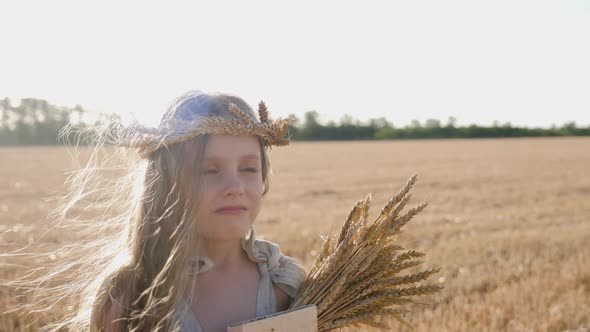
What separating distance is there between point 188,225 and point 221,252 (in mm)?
197

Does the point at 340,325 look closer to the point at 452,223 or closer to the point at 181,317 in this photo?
the point at 181,317

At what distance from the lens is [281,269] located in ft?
6.32

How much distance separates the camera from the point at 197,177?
1730 mm

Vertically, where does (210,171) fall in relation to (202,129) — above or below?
below

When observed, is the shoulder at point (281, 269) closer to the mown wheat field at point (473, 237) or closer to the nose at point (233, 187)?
the nose at point (233, 187)

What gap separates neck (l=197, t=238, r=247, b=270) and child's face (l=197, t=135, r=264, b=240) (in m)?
0.05

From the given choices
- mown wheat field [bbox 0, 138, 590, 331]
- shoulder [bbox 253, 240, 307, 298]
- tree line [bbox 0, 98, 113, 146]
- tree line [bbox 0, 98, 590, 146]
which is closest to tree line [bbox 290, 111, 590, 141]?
tree line [bbox 0, 98, 590, 146]

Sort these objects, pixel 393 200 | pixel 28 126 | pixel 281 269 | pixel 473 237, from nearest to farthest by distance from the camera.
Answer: pixel 393 200, pixel 281 269, pixel 473 237, pixel 28 126

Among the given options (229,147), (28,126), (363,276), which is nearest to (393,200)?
(363,276)

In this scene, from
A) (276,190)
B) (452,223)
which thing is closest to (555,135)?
(276,190)

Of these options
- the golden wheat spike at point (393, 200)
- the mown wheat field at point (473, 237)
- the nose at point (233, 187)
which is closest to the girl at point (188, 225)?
the nose at point (233, 187)

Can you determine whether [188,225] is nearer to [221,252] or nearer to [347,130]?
[221,252]

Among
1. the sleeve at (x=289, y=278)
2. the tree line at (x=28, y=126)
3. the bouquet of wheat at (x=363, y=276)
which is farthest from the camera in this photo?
the tree line at (x=28, y=126)

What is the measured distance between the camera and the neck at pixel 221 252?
1838mm
